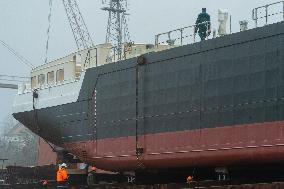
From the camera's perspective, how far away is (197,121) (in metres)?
12.9

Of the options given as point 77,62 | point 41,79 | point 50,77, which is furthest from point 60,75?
point 41,79

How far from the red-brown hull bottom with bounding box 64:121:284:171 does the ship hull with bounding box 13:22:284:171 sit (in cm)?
2

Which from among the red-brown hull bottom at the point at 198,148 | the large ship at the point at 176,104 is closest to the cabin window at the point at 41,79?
the large ship at the point at 176,104

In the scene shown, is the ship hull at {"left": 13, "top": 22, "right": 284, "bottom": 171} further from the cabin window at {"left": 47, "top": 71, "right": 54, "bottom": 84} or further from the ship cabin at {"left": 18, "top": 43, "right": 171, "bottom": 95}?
the cabin window at {"left": 47, "top": 71, "right": 54, "bottom": 84}

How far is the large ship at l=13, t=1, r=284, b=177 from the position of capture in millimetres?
11359

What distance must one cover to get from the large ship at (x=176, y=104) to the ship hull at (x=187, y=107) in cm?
3

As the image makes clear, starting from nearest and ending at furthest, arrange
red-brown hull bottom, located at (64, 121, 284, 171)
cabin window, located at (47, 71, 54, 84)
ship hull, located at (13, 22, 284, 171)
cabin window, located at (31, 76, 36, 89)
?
1. red-brown hull bottom, located at (64, 121, 284, 171)
2. ship hull, located at (13, 22, 284, 171)
3. cabin window, located at (47, 71, 54, 84)
4. cabin window, located at (31, 76, 36, 89)

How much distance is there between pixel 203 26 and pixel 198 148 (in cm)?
373

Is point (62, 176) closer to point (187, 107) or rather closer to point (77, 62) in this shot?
point (77, 62)

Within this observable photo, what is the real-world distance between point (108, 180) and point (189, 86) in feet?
17.1

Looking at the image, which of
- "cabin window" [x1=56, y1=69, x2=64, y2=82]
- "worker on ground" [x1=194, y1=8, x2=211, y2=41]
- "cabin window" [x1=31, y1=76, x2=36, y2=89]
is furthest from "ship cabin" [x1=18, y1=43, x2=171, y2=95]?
"worker on ground" [x1=194, y1=8, x2=211, y2=41]

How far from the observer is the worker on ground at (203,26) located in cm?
1383

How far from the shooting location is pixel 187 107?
13.2 meters

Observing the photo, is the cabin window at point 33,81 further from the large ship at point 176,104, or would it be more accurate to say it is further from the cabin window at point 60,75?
the large ship at point 176,104
